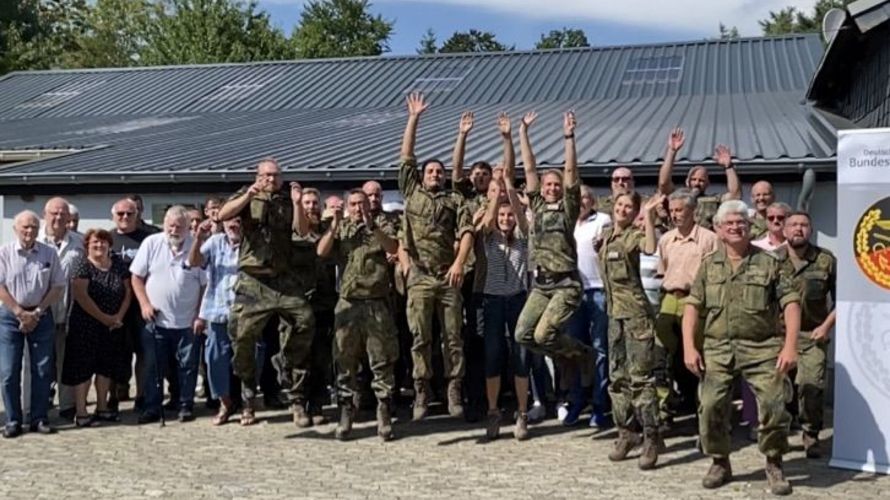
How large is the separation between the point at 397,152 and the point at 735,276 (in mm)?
6494

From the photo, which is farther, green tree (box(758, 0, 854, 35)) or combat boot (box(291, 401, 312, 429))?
green tree (box(758, 0, 854, 35))

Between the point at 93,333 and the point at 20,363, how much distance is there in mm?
633

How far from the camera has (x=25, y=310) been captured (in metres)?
8.10

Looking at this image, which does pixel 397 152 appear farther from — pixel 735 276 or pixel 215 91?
pixel 215 91

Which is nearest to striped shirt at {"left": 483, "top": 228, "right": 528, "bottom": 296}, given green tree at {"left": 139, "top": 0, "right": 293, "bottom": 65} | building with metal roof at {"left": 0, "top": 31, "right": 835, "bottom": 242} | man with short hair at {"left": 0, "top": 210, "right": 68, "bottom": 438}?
building with metal roof at {"left": 0, "top": 31, "right": 835, "bottom": 242}

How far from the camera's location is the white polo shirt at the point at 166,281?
8656mm

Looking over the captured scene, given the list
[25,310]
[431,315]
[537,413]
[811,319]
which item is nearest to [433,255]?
[431,315]

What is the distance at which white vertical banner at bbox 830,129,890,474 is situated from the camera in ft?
22.4

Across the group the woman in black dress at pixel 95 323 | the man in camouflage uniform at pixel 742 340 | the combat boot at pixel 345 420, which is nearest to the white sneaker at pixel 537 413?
the combat boot at pixel 345 420

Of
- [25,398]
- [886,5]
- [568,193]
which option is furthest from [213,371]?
[886,5]

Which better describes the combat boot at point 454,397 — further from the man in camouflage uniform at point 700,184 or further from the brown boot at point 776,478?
the brown boot at point 776,478

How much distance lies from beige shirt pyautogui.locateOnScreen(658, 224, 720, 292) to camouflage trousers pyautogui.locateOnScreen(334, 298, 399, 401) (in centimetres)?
209

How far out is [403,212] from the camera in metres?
8.27

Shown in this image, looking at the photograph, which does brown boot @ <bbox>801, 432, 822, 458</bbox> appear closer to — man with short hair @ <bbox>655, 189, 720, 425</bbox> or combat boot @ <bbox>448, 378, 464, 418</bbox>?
man with short hair @ <bbox>655, 189, 720, 425</bbox>
